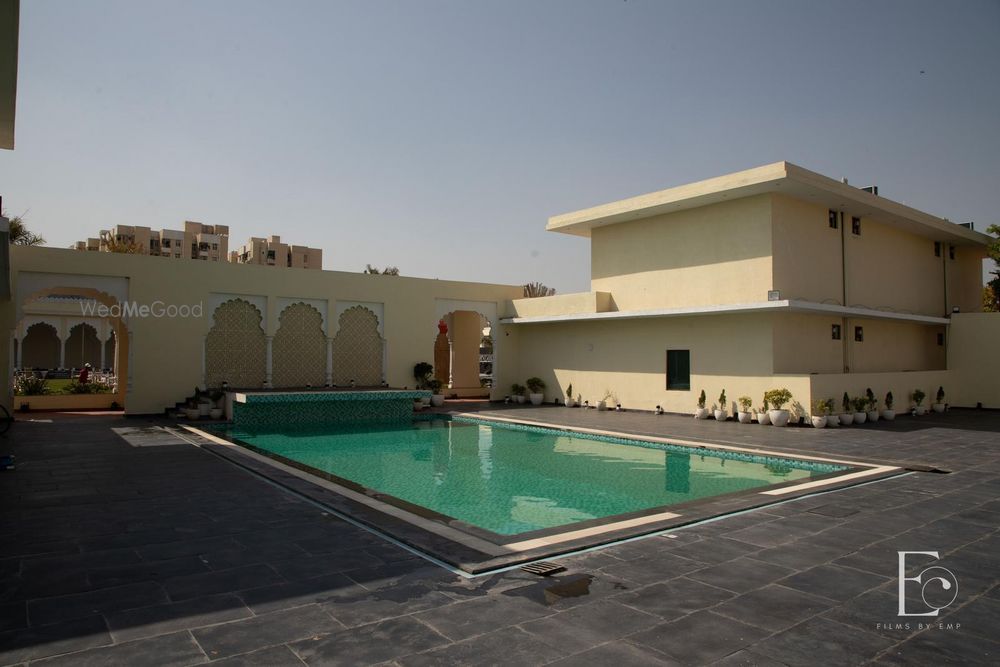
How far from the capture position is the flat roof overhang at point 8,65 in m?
6.00

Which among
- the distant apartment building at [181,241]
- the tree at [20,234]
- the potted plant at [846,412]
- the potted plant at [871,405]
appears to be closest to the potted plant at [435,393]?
the potted plant at [846,412]

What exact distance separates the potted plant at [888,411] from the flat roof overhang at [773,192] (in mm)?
4490

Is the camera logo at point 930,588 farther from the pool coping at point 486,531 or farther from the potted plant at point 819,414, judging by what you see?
the potted plant at point 819,414

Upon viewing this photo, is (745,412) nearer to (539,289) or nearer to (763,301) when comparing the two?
(763,301)

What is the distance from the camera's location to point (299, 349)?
17062 millimetres

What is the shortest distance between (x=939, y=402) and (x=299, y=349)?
16.9 metres

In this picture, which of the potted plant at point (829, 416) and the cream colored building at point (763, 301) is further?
the cream colored building at point (763, 301)

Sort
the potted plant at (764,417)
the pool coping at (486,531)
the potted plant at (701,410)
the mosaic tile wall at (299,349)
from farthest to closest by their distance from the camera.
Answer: the mosaic tile wall at (299,349)
the potted plant at (701,410)
the potted plant at (764,417)
the pool coping at (486,531)

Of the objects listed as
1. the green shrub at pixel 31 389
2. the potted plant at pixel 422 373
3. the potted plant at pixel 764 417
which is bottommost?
the potted plant at pixel 764 417

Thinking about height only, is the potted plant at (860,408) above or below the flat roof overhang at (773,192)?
below

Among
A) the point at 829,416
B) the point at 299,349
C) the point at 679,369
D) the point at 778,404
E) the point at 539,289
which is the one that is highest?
the point at 539,289

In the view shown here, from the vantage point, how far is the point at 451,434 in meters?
13.4

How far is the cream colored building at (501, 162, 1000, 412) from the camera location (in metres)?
13.9

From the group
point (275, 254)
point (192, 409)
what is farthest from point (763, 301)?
point (275, 254)
